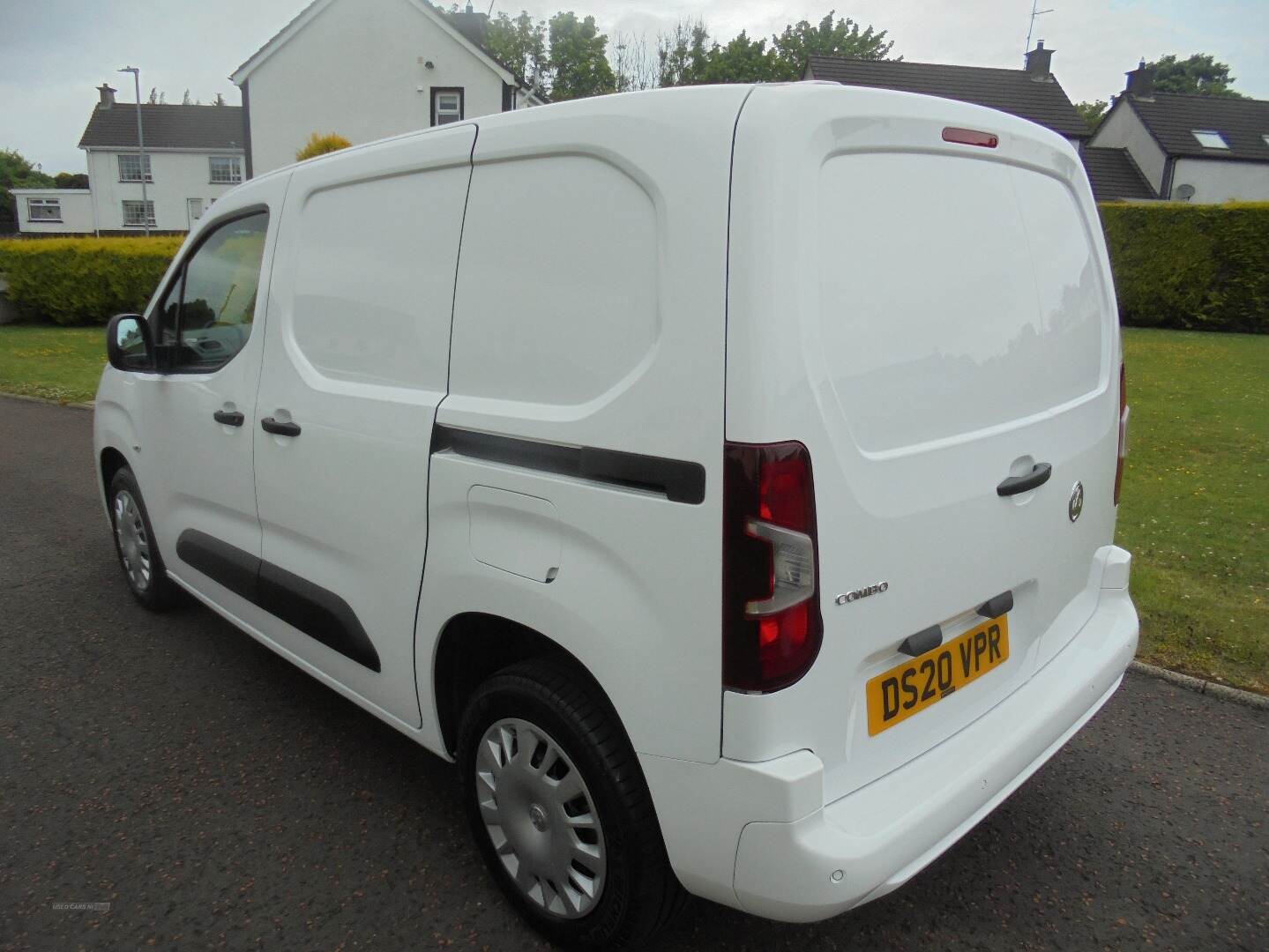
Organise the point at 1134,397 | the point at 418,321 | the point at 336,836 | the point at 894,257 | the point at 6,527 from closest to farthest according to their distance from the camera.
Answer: the point at 894,257, the point at 418,321, the point at 336,836, the point at 6,527, the point at 1134,397

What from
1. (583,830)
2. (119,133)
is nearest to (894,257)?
(583,830)

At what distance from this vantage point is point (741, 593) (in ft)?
5.73

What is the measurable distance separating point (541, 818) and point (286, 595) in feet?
4.30

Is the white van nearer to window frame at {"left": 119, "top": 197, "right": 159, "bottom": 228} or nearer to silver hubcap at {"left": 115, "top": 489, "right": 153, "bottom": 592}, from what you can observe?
silver hubcap at {"left": 115, "top": 489, "right": 153, "bottom": 592}

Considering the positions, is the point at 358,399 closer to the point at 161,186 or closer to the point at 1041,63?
the point at 1041,63

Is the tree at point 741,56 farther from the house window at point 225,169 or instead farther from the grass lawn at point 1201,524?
the grass lawn at point 1201,524

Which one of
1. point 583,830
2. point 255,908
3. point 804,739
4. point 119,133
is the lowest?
point 255,908

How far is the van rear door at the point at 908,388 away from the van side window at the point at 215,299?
2132 mm

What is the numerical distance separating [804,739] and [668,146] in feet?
3.91

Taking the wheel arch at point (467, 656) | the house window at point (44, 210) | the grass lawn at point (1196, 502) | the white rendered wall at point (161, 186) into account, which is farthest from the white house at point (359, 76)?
the house window at point (44, 210)

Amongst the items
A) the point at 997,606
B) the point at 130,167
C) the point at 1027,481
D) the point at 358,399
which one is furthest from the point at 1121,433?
the point at 130,167

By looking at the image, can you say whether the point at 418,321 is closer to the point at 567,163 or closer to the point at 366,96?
the point at 567,163

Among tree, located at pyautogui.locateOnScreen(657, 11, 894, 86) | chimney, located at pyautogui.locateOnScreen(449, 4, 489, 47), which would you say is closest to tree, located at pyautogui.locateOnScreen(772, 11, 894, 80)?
tree, located at pyautogui.locateOnScreen(657, 11, 894, 86)

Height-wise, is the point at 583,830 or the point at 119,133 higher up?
the point at 119,133
